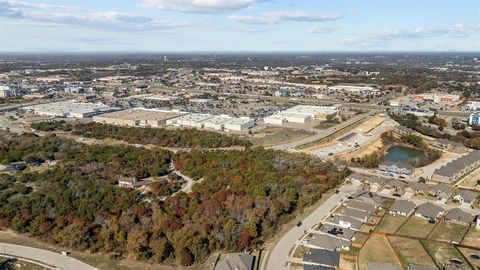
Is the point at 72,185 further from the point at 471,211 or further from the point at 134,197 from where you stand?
the point at 471,211

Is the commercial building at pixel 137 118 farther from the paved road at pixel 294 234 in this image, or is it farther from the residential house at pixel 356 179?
the paved road at pixel 294 234

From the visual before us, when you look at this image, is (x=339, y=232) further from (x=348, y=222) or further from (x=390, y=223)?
(x=390, y=223)

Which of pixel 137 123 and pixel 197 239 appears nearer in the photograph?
pixel 197 239

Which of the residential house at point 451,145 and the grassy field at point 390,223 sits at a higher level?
the residential house at point 451,145

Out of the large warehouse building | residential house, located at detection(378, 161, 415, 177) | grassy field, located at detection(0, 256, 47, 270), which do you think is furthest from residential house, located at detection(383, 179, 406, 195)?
the large warehouse building

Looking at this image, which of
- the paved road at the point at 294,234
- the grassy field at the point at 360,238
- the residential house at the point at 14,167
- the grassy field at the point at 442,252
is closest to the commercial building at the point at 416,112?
the paved road at the point at 294,234

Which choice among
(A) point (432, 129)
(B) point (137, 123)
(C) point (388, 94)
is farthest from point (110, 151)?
(C) point (388, 94)

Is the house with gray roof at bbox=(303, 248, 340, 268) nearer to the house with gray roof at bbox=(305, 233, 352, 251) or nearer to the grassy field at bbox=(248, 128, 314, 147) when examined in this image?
the house with gray roof at bbox=(305, 233, 352, 251)
